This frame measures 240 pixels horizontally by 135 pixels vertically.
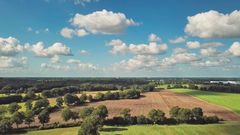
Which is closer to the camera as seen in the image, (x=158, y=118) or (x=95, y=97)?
(x=158, y=118)

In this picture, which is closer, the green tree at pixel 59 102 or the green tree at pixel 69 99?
the green tree at pixel 59 102

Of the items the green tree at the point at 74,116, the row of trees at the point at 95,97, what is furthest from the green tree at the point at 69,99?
the green tree at the point at 74,116

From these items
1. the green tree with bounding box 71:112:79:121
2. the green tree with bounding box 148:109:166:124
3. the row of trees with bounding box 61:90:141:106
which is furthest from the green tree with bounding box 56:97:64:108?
the green tree with bounding box 148:109:166:124

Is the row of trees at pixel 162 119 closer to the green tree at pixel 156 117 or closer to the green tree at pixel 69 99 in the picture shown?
the green tree at pixel 156 117

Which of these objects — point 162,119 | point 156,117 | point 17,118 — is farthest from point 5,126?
point 162,119

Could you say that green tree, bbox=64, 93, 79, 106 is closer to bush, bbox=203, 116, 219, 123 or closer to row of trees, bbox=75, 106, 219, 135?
row of trees, bbox=75, 106, 219, 135

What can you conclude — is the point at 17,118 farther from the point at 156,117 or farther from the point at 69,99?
the point at 69,99

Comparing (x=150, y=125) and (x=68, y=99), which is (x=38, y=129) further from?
(x=68, y=99)

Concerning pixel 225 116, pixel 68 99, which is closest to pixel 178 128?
pixel 225 116

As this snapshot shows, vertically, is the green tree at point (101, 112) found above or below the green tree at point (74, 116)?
above
